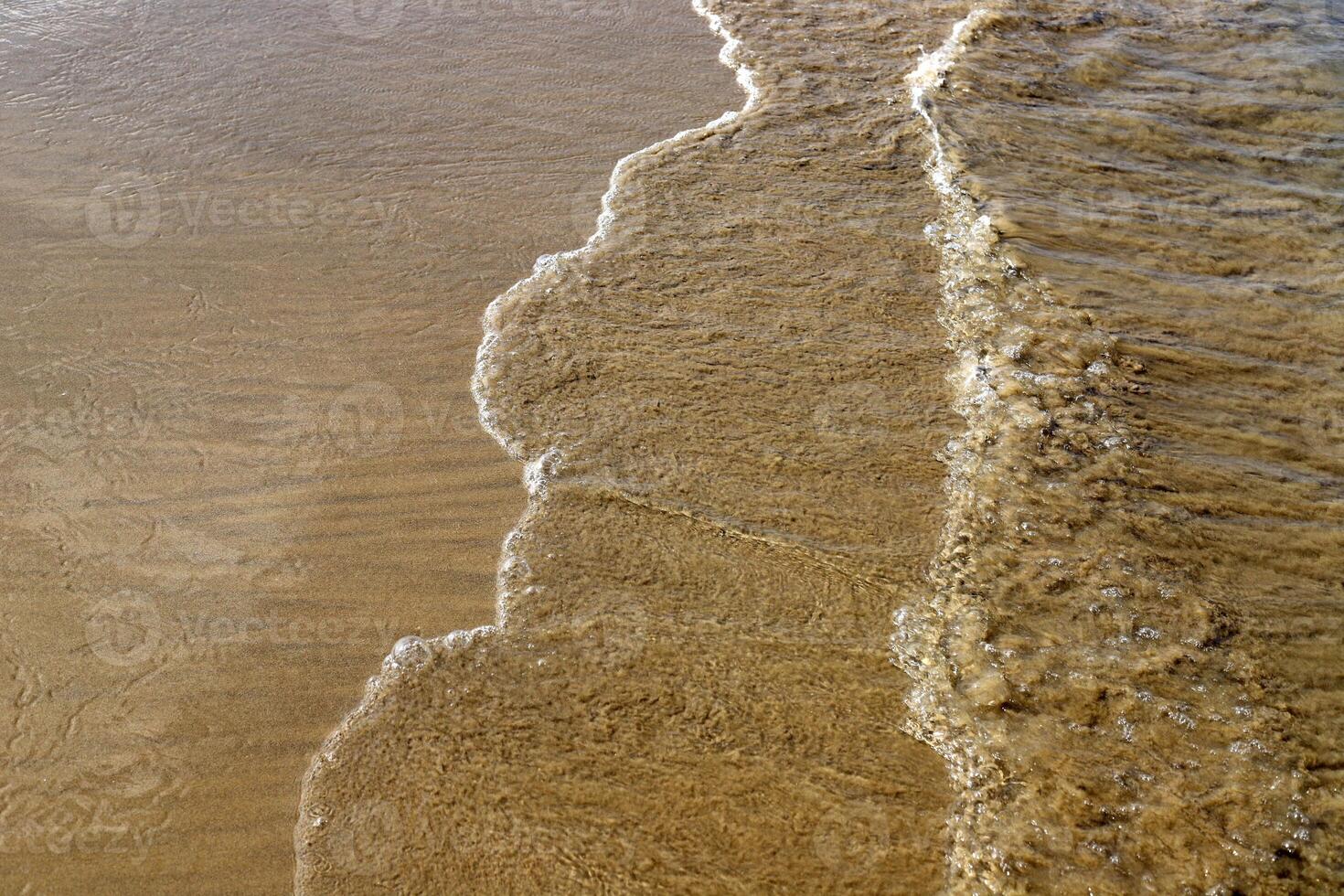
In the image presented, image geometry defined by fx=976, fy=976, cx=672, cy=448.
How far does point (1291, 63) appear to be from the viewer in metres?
6.58

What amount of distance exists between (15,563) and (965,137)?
4936 mm

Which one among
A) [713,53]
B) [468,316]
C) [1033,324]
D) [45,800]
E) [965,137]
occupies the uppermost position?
[713,53]

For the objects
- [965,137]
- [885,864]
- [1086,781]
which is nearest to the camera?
[885,864]

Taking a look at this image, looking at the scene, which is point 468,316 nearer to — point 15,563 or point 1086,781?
point 15,563

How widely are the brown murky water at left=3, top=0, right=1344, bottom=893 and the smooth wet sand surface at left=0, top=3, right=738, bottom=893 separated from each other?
2 cm

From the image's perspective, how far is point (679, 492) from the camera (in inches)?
132

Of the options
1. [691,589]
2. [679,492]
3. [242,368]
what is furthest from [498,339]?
[691,589]

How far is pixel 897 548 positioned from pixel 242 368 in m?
2.54

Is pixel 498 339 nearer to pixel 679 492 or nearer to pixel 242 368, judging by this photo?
pixel 242 368

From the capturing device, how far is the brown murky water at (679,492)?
2520 millimetres

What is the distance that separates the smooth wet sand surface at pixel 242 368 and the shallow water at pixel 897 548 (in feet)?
0.71

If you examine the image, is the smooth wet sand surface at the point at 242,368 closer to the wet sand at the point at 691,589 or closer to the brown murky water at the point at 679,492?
the brown murky water at the point at 679,492

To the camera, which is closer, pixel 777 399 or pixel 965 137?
pixel 777 399

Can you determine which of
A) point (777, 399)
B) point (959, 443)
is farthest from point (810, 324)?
point (959, 443)
